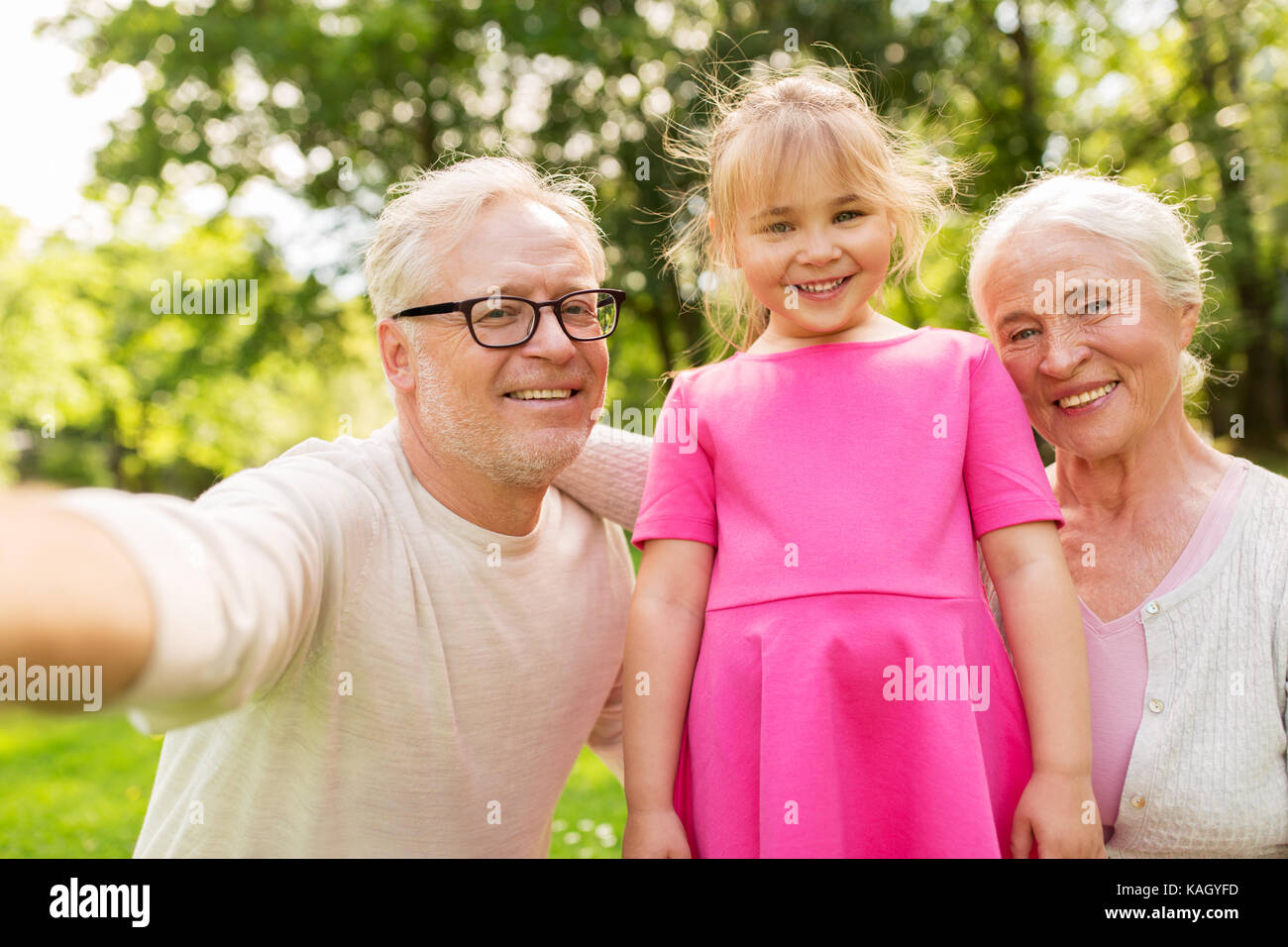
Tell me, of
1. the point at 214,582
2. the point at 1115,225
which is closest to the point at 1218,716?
the point at 1115,225

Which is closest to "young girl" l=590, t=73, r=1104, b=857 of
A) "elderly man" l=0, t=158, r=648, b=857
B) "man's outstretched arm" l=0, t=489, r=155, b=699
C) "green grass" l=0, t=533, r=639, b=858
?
"elderly man" l=0, t=158, r=648, b=857

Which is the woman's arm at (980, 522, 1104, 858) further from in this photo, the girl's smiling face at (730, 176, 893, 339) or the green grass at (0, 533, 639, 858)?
the green grass at (0, 533, 639, 858)

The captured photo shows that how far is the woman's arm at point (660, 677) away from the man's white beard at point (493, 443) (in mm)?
359

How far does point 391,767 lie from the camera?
2.45 meters

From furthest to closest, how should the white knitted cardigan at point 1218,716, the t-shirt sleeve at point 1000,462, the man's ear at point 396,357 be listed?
the man's ear at point 396,357 → the white knitted cardigan at point 1218,716 → the t-shirt sleeve at point 1000,462

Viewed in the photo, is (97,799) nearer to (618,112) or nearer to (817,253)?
(817,253)

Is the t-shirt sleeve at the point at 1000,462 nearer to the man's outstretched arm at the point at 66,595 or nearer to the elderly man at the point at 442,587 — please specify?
the elderly man at the point at 442,587

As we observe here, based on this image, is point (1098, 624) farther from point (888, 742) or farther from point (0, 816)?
point (0, 816)

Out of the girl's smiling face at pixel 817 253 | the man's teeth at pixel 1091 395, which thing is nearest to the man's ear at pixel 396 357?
the girl's smiling face at pixel 817 253

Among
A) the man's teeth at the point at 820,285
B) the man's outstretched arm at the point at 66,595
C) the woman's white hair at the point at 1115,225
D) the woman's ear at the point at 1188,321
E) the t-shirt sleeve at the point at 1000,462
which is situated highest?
the woman's white hair at the point at 1115,225

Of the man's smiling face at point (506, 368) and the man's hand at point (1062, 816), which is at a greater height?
the man's smiling face at point (506, 368)

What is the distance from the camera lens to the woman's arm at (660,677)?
7.32 ft

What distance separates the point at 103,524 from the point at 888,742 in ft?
5.41

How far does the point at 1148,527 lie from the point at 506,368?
175 centimetres
